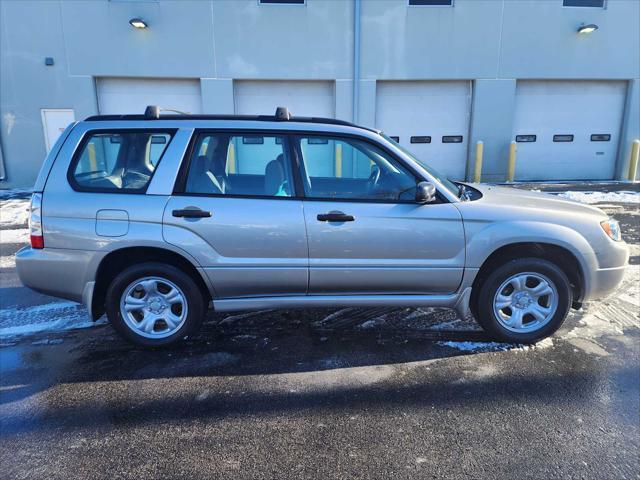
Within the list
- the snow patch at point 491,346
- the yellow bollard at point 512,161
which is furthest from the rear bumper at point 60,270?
the yellow bollard at point 512,161

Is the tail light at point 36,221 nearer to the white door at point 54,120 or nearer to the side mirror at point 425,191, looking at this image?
the side mirror at point 425,191

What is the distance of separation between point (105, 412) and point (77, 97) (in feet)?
40.2

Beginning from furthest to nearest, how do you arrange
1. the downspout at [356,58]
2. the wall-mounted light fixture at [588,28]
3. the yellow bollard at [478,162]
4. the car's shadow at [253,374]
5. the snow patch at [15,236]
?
1. the yellow bollard at [478,162]
2. the wall-mounted light fixture at [588,28]
3. the downspout at [356,58]
4. the snow patch at [15,236]
5. the car's shadow at [253,374]

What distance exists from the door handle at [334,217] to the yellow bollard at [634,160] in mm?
13922

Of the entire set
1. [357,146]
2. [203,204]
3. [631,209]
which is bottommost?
[631,209]

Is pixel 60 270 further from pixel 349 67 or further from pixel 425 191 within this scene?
pixel 349 67

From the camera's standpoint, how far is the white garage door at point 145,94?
42.3ft

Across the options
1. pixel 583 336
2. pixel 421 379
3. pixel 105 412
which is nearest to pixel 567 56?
pixel 583 336

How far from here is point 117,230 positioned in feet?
11.6

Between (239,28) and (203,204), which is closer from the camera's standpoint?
(203,204)

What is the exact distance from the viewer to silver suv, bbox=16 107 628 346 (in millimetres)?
3562

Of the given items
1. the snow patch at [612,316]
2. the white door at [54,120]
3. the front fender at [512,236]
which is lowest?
the snow patch at [612,316]

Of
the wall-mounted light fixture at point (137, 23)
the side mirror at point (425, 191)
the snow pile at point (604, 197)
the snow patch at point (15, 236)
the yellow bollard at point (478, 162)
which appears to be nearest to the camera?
the side mirror at point (425, 191)

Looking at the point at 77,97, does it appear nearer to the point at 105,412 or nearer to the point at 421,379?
the point at 105,412
